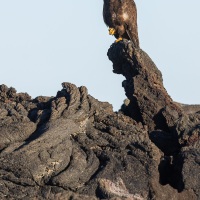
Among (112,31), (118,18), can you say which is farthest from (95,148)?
(118,18)

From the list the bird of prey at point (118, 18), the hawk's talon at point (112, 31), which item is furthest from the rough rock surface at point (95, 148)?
the bird of prey at point (118, 18)

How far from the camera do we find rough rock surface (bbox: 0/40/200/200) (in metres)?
15.7

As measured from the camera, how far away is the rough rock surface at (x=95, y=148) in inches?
617

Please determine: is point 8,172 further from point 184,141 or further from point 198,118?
point 198,118

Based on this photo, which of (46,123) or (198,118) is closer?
(46,123)

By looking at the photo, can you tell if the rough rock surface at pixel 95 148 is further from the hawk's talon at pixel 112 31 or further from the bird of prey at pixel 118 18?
the bird of prey at pixel 118 18

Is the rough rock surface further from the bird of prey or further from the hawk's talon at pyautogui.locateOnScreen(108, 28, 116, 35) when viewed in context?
the bird of prey

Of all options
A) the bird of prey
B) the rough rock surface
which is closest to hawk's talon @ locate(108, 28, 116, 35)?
the bird of prey

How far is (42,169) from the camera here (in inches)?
621

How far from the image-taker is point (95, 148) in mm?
16953

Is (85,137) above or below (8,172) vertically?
above

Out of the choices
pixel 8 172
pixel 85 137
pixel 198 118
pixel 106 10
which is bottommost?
pixel 8 172

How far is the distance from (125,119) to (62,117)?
172cm

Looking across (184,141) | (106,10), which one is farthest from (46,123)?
(106,10)
